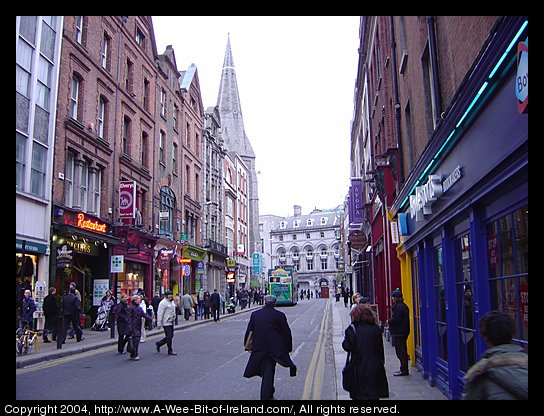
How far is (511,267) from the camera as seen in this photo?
19.7 feet

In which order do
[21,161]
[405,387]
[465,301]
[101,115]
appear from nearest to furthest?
[465,301] → [405,387] → [21,161] → [101,115]

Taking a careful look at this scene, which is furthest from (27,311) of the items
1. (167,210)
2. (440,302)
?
(167,210)


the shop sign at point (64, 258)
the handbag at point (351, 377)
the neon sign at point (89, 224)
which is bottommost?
the handbag at point (351, 377)

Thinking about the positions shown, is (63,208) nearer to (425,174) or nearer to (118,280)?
(118,280)

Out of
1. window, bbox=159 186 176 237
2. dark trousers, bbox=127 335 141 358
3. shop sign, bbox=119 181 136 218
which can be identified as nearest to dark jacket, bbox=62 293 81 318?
dark trousers, bbox=127 335 141 358

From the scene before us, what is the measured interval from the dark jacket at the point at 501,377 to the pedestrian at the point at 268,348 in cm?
474

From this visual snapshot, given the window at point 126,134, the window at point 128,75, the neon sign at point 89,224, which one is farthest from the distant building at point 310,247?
the neon sign at point 89,224

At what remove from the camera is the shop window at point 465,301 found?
7558mm

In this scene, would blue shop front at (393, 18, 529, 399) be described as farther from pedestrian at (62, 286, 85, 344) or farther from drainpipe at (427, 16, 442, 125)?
pedestrian at (62, 286, 85, 344)

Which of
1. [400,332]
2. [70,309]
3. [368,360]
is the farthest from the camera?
[70,309]

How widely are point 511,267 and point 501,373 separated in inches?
110

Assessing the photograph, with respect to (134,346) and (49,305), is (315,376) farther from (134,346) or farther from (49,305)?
(49,305)

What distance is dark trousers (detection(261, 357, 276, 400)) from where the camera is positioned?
7.99 metres

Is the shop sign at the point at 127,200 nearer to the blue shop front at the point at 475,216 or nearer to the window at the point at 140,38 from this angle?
the window at the point at 140,38
